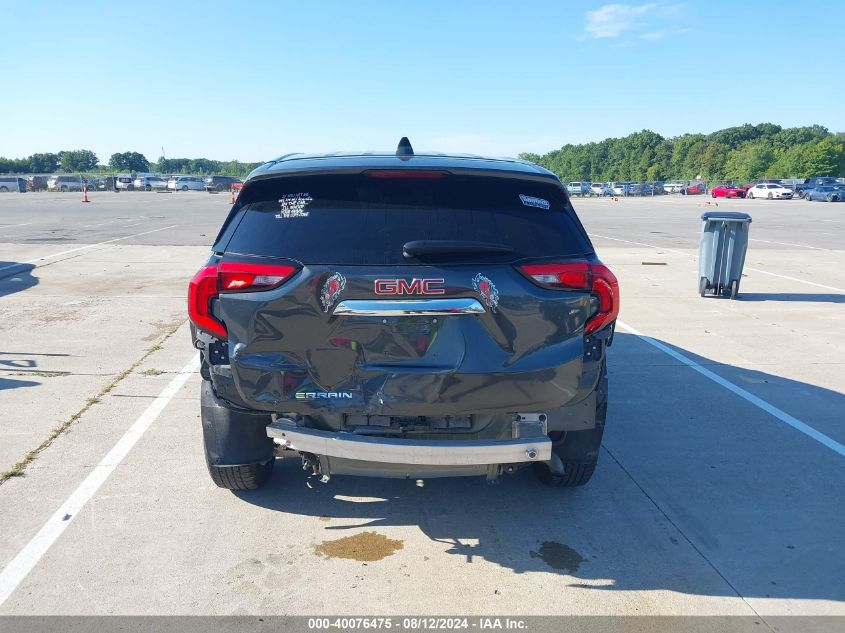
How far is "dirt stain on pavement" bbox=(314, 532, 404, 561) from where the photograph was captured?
3.60m

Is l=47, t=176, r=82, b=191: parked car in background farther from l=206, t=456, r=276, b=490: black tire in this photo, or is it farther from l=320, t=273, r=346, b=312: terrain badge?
l=320, t=273, r=346, b=312: terrain badge

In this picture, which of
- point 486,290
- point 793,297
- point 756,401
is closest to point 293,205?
point 486,290

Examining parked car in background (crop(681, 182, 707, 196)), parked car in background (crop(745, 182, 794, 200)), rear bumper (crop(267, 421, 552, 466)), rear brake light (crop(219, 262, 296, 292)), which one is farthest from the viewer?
parked car in background (crop(681, 182, 707, 196))

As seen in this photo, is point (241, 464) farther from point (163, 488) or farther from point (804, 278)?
point (804, 278)

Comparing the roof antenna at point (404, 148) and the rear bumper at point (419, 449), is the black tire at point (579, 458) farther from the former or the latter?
the roof antenna at point (404, 148)

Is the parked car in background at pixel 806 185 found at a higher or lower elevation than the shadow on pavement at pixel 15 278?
higher

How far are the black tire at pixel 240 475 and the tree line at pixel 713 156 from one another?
6877 centimetres

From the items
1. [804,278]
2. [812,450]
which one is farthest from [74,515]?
[804,278]

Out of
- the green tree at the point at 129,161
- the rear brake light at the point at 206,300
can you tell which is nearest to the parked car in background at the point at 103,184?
the green tree at the point at 129,161

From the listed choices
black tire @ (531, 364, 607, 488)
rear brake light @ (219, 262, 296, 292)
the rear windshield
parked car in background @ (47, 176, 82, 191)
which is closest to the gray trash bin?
black tire @ (531, 364, 607, 488)

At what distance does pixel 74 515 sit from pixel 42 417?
186 cm

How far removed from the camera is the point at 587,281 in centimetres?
343

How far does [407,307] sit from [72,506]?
2425mm

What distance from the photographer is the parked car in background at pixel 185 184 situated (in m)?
72.7
